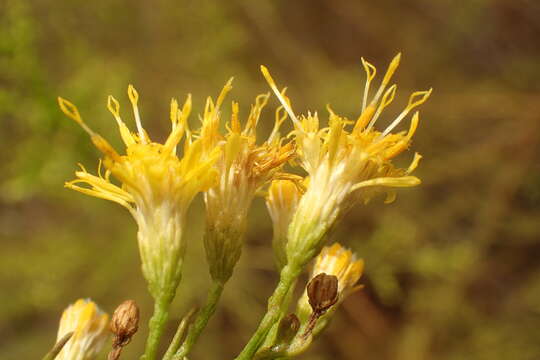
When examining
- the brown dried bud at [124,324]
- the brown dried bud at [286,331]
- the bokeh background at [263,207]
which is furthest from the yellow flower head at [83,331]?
the bokeh background at [263,207]

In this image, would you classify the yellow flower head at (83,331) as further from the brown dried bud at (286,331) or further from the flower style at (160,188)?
the brown dried bud at (286,331)

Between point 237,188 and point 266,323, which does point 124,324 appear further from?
point 237,188

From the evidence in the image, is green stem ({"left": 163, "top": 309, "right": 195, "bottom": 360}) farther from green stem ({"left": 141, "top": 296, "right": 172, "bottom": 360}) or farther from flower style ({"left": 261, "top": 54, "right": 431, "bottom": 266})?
flower style ({"left": 261, "top": 54, "right": 431, "bottom": 266})

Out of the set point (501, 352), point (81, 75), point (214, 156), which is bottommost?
point (501, 352)

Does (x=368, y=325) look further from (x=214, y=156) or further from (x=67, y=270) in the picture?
(x=214, y=156)

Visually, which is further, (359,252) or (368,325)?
(368,325)

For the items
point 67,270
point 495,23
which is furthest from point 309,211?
point 495,23

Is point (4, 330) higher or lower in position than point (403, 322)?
higher
